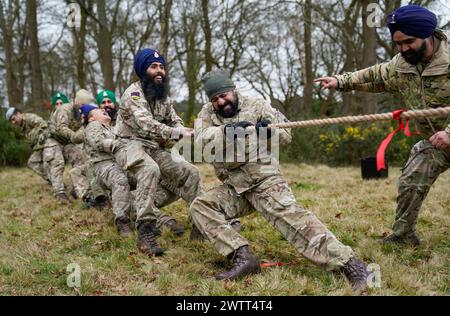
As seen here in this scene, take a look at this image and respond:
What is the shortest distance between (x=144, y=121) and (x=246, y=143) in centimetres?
122

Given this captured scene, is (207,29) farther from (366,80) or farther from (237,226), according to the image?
(366,80)

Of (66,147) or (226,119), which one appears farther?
(66,147)

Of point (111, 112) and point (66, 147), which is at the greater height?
point (111, 112)

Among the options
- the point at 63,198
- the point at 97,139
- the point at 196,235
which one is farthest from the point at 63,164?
the point at 196,235

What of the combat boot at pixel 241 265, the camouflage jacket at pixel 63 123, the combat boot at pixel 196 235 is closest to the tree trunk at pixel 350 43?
the camouflage jacket at pixel 63 123

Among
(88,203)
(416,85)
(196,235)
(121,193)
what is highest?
(416,85)

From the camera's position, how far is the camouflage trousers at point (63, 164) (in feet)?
23.7

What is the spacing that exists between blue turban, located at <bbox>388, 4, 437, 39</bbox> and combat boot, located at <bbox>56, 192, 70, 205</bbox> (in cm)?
530

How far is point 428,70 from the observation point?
143 inches

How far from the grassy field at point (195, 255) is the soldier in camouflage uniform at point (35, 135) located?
141 cm

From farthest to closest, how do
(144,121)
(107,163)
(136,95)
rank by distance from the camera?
(107,163)
(136,95)
(144,121)

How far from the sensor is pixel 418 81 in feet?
12.3

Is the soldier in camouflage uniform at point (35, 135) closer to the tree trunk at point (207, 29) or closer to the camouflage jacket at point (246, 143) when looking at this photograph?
the camouflage jacket at point (246, 143)
